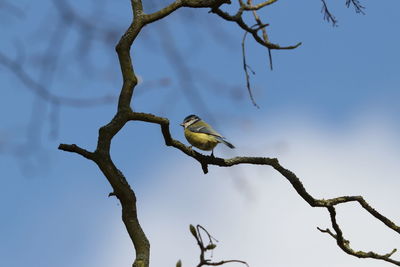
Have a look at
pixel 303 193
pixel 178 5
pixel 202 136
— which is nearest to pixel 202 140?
pixel 202 136

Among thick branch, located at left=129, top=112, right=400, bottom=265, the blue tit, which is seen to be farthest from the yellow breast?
thick branch, located at left=129, top=112, right=400, bottom=265

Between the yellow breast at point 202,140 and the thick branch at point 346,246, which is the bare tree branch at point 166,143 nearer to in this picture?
the thick branch at point 346,246

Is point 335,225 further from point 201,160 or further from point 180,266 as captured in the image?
point 180,266

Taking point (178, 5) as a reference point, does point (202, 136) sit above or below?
above

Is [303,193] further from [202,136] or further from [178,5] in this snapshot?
[202,136]

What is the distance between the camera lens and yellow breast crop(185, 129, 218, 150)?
7.32 m

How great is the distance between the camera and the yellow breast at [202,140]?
7.32 m

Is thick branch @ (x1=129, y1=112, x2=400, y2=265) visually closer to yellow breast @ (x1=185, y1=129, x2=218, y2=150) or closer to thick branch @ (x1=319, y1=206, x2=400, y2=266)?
thick branch @ (x1=319, y1=206, x2=400, y2=266)

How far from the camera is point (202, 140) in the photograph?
7.41 m

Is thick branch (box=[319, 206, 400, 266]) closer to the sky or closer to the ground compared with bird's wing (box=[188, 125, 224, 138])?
closer to the ground

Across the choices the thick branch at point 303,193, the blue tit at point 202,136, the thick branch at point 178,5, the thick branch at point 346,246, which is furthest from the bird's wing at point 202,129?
the thick branch at point 178,5

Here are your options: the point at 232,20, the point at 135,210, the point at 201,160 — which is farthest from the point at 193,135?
the point at 135,210

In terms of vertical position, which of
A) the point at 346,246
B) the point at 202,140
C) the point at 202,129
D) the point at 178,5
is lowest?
the point at 346,246

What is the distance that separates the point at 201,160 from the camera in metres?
5.39
